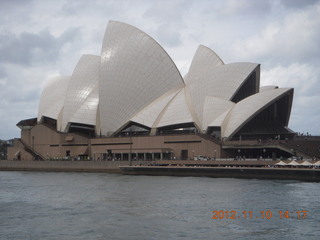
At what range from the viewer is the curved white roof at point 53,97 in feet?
274

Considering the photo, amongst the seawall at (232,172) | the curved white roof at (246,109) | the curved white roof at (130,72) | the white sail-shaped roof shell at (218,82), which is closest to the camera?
the seawall at (232,172)

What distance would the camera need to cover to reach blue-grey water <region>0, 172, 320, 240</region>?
24.3 m

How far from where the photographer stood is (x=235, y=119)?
63375 millimetres

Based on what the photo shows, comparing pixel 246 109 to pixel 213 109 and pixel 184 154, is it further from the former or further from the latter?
pixel 184 154

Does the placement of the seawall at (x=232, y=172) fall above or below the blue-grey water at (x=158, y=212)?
above

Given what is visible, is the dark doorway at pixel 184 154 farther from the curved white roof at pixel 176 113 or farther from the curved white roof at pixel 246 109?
the curved white roof at pixel 246 109

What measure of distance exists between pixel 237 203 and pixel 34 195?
17.2 metres

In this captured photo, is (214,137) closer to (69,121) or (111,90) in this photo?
(111,90)

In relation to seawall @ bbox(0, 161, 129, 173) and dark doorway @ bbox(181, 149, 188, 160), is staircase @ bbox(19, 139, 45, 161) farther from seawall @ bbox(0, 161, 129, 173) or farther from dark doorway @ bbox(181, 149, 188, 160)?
dark doorway @ bbox(181, 149, 188, 160)

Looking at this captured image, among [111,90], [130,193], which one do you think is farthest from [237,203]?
[111,90]

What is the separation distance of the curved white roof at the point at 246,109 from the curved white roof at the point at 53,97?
31379mm

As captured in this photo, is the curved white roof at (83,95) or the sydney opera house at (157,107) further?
the curved white roof at (83,95)

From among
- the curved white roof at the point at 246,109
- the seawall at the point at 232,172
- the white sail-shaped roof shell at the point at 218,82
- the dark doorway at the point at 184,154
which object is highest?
the white sail-shaped roof shell at the point at 218,82

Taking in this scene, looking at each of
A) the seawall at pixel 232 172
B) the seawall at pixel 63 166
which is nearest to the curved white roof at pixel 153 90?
the seawall at pixel 63 166
